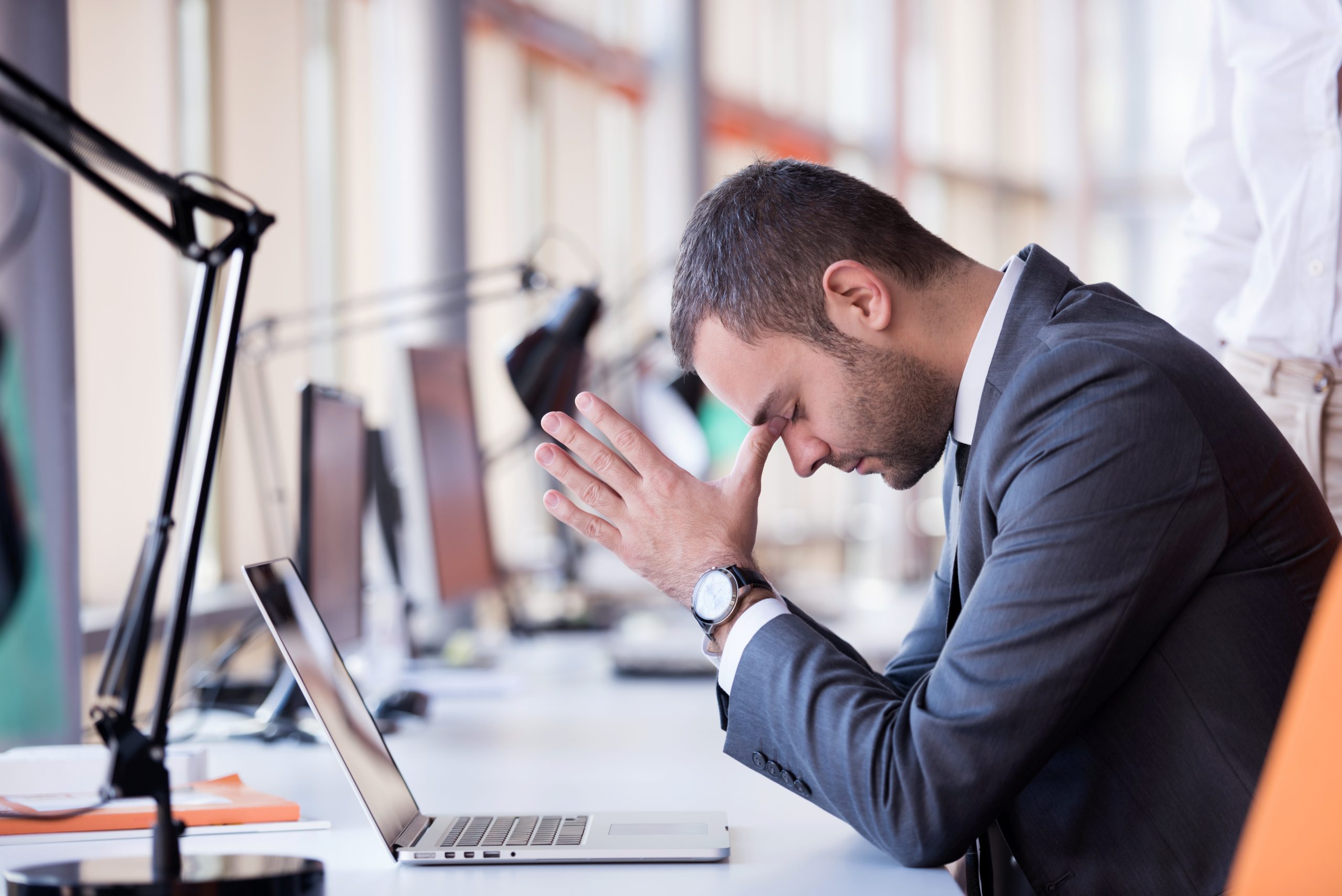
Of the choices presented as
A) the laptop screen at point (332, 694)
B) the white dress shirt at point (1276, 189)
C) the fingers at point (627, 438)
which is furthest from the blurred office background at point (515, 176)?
the white dress shirt at point (1276, 189)

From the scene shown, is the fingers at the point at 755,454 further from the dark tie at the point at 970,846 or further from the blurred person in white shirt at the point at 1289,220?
the blurred person in white shirt at the point at 1289,220

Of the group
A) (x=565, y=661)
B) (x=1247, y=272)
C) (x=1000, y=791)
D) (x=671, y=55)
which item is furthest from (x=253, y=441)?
(x=671, y=55)

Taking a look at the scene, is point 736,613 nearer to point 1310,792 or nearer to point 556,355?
point 1310,792

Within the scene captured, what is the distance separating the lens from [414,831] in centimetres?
111

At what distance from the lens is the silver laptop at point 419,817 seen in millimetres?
1035

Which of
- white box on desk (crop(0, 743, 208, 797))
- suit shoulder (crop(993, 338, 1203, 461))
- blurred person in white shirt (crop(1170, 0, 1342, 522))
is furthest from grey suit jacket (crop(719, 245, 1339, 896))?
blurred person in white shirt (crop(1170, 0, 1342, 522))

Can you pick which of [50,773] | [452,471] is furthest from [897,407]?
[452,471]

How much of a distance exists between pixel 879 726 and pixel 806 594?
2.53 m

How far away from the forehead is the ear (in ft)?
0.18

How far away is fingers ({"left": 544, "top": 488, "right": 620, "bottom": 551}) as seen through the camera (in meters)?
1.20

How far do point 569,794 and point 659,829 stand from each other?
22 cm

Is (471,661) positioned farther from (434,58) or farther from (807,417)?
(434,58)

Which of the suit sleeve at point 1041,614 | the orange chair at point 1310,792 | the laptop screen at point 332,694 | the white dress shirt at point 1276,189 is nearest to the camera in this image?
the orange chair at point 1310,792

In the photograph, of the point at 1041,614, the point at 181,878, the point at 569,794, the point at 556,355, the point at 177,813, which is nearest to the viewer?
the point at 181,878
